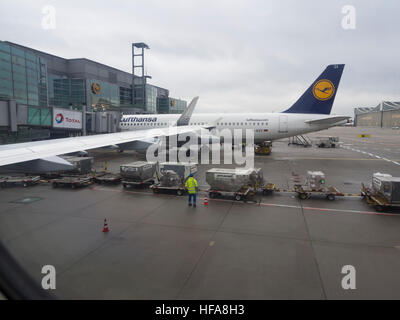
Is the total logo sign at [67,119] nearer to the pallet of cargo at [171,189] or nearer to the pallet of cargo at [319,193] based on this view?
the pallet of cargo at [171,189]

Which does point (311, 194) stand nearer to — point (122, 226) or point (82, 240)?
point (122, 226)

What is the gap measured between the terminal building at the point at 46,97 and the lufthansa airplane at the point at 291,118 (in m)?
6.98

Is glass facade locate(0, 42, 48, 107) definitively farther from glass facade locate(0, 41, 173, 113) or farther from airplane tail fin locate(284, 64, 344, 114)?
airplane tail fin locate(284, 64, 344, 114)

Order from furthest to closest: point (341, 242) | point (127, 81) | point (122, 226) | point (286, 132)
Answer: point (127, 81) → point (286, 132) → point (122, 226) → point (341, 242)

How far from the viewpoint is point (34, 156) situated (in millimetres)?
5711

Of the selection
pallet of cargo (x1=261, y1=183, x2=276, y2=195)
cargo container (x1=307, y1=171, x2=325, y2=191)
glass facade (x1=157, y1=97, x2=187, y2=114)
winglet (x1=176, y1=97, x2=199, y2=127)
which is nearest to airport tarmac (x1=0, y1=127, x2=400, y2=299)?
pallet of cargo (x1=261, y1=183, x2=276, y2=195)

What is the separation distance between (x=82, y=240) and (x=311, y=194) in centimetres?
1075

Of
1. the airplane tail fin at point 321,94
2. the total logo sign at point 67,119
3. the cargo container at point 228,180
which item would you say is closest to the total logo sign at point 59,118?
the total logo sign at point 67,119

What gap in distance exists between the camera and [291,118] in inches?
1094

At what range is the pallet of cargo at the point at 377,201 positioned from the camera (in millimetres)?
10833

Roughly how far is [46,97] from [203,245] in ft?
113

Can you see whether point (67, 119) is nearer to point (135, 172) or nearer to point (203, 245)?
point (135, 172)

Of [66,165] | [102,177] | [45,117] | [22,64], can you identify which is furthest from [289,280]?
[22,64]

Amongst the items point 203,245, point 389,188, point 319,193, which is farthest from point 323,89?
point 203,245
